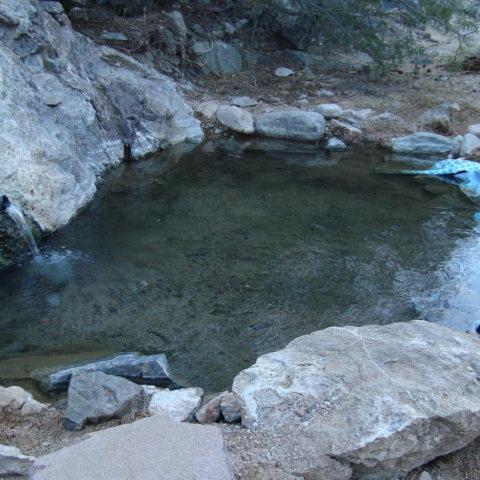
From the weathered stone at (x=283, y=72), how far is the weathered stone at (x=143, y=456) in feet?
29.2

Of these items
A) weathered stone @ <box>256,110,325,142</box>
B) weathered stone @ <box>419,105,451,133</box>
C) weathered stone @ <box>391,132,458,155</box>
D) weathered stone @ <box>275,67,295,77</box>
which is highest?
weathered stone @ <box>275,67,295,77</box>

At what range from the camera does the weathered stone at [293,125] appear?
8539 mm

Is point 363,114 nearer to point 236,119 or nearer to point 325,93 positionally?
point 325,93

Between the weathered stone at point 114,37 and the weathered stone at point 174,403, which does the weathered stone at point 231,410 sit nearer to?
the weathered stone at point 174,403

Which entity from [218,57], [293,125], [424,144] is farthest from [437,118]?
[218,57]

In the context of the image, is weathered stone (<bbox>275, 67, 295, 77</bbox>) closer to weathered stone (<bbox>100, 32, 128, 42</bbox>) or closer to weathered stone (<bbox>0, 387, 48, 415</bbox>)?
weathered stone (<bbox>100, 32, 128, 42</bbox>)

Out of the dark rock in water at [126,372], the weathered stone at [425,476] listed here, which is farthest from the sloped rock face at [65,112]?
the weathered stone at [425,476]

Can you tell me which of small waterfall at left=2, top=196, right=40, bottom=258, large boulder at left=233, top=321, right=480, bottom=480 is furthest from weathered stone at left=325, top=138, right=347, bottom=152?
large boulder at left=233, top=321, right=480, bottom=480

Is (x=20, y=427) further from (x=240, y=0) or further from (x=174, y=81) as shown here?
(x=240, y=0)

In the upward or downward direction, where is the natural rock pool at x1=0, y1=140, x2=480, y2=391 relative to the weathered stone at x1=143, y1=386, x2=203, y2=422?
downward

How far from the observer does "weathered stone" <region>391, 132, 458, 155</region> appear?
8383 millimetres

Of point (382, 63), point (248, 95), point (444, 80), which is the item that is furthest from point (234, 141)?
point (444, 80)

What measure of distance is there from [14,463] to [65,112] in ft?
16.8

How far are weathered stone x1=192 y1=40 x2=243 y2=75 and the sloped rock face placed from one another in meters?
1.38
